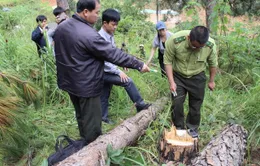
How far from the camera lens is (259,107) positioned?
3545mm

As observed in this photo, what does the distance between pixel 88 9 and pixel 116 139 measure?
4.15 feet

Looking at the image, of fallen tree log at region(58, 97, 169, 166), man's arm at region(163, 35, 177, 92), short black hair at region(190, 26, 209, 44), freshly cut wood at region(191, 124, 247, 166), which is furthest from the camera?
man's arm at region(163, 35, 177, 92)

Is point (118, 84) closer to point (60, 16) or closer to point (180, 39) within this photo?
point (180, 39)

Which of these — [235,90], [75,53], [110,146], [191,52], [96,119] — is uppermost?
[75,53]

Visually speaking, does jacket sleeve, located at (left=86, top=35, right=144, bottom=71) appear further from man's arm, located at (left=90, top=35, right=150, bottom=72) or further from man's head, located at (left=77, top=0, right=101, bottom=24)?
man's head, located at (left=77, top=0, right=101, bottom=24)

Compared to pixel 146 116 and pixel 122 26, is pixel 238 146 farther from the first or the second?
pixel 122 26

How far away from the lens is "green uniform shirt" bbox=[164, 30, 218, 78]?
311 centimetres

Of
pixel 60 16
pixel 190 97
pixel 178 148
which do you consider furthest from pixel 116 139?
pixel 60 16

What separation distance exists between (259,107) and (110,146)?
6.73 feet

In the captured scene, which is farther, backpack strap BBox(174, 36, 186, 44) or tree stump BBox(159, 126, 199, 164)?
backpack strap BBox(174, 36, 186, 44)

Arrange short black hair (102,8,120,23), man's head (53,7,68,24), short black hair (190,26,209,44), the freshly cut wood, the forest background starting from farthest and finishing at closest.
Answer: man's head (53,7,68,24) < short black hair (102,8,120,23) < short black hair (190,26,209,44) < the freshly cut wood < the forest background

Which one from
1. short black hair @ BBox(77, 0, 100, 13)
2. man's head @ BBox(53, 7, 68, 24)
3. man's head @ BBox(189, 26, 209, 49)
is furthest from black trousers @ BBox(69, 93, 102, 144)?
man's head @ BBox(53, 7, 68, 24)

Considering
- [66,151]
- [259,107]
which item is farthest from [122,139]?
[259,107]

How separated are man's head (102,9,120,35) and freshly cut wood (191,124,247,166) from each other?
162 cm
